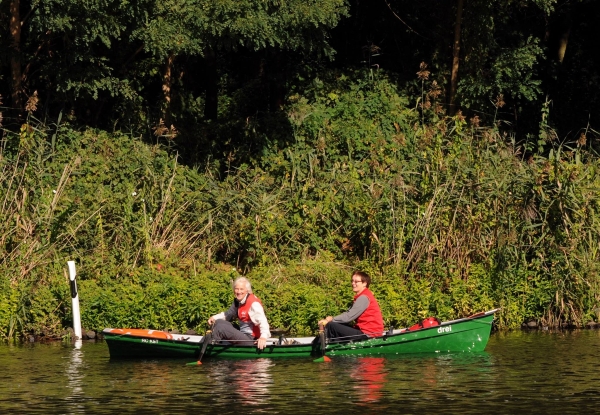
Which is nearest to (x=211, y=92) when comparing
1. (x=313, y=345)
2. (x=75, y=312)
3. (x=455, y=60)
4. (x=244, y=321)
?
(x=455, y=60)

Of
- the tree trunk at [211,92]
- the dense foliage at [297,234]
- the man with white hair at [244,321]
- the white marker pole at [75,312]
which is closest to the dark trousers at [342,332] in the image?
the man with white hair at [244,321]

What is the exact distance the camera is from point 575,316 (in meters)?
20.8

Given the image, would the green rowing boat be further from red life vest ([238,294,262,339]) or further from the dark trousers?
red life vest ([238,294,262,339])

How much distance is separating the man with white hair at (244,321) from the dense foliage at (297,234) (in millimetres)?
2184

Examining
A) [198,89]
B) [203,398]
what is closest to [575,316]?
[203,398]

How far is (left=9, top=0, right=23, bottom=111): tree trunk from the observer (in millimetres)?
25047

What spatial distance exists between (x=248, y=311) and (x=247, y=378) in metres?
2.28

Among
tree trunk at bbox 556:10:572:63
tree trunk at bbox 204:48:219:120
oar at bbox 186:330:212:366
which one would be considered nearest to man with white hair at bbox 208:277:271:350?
oar at bbox 186:330:212:366

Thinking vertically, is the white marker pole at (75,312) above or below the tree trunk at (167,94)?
below

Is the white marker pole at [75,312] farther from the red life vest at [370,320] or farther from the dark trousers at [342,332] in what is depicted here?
the red life vest at [370,320]

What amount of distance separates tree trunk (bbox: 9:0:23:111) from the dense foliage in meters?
1.00

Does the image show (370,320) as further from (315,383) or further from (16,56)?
(16,56)

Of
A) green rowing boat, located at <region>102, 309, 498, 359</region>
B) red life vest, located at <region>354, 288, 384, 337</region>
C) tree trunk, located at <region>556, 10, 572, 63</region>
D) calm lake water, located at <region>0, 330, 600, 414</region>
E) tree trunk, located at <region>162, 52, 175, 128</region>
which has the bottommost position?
calm lake water, located at <region>0, 330, 600, 414</region>

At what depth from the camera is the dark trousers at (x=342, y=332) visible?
1798 cm
